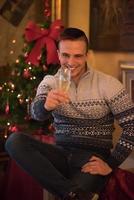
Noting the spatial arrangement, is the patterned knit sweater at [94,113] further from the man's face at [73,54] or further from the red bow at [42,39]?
the red bow at [42,39]

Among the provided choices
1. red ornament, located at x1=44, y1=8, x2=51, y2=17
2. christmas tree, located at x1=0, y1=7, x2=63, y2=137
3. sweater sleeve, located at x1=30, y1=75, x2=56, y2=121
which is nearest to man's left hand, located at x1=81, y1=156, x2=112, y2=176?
sweater sleeve, located at x1=30, y1=75, x2=56, y2=121

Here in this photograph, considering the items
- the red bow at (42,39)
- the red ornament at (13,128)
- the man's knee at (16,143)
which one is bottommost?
the red ornament at (13,128)

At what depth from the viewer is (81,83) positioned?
1.93 m

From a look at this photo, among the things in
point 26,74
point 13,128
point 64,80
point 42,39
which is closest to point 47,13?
point 42,39

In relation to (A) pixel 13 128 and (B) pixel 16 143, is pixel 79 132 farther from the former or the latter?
(A) pixel 13 128

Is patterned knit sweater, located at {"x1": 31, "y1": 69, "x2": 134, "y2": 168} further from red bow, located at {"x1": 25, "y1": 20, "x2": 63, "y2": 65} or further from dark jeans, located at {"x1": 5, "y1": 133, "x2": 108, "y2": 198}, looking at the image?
red bow, located at {"x1": 25, "y1": 20, "x2": 63, "y2": 65}

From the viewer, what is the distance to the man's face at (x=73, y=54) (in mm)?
1864

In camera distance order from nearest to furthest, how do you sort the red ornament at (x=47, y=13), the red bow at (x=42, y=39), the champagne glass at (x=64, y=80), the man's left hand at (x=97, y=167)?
the champagne glass at (x=64, y=80), the man's left hand at (x=97, y=167), the red bow at (x=42, y=39), the red ornament at (x=47, y=13)

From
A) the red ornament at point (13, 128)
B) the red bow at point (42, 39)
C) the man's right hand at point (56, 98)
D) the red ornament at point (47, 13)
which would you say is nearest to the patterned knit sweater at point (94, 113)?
the man's right hand at point (56, 98)

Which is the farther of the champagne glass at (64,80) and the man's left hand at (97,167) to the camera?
the man's left hand at (97,167)

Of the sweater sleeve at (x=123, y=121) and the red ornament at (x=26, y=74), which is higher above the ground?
the red ornament at (x=26, y=74)

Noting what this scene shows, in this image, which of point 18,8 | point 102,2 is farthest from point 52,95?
point 18,8

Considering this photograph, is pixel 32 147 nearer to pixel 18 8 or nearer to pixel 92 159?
pixel 92 159

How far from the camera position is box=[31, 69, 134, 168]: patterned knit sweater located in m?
1.82
